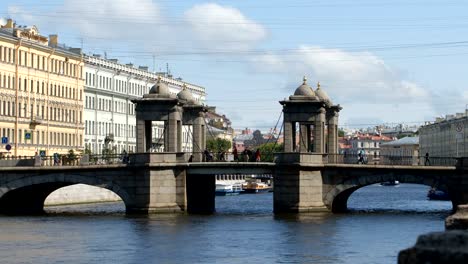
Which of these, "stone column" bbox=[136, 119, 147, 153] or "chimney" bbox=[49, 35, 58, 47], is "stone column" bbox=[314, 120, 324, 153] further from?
"chimney" bbox=[49, 35, 58, 47]

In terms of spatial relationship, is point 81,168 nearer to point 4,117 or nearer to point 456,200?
point 456,200

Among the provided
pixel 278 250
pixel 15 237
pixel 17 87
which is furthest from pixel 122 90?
pixel 278 250

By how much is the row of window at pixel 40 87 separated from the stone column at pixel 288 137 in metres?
40.3

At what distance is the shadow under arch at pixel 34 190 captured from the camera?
7319 cm

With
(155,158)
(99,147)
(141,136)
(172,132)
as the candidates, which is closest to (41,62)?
(99,147)

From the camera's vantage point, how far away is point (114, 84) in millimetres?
135375

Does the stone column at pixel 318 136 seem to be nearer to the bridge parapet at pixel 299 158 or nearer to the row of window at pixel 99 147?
the bridge parapet at pixel 299 158

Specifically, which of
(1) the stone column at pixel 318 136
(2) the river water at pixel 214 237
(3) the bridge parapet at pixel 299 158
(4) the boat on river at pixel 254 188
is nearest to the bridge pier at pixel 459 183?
(2) the river water at pixel 214 237

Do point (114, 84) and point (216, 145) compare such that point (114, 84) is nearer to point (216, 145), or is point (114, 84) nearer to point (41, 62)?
point (41, 62)

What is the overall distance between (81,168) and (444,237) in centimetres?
5566

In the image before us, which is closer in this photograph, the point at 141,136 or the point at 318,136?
the point at 141,136

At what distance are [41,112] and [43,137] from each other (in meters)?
2.52

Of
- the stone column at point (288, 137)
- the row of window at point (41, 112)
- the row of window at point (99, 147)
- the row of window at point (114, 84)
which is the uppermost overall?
the row of window at point (114, 84)

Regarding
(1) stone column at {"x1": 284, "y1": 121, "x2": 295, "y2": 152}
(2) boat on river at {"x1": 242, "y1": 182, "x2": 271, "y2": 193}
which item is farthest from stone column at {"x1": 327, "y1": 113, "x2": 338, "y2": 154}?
(2) boat on river at {"x1": 242, "y1": 182, "x2": 271, "y2": 193}
